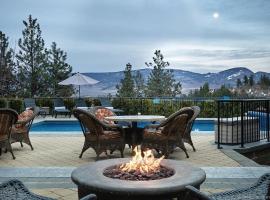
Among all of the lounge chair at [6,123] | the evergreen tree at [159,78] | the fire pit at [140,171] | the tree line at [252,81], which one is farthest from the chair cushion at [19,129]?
the evergreen tree at [159,78]

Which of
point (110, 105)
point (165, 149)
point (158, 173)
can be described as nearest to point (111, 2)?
point (110, 105)

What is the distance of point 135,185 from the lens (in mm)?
2732

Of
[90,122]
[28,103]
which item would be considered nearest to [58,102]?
[28,103]

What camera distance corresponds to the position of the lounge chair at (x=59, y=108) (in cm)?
1542

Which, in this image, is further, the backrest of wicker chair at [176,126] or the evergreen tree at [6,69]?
the evergreen tree at [6,69]

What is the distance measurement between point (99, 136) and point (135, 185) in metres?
3.59

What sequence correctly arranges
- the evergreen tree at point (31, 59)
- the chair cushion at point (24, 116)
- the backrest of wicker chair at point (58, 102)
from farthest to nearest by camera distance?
1. the evergreen tree at point (31, 59)
2. the backrest of wicker chair at point (58, 102)
3. the chair cushion at point (24, 116)

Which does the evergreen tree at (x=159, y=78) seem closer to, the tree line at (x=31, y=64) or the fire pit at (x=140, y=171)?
the tree line at (x=31, y=64)

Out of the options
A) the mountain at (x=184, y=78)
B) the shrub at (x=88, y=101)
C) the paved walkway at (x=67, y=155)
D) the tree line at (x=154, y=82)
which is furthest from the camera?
the tree line at (x=154, y=82)

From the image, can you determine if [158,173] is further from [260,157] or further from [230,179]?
[260,157]

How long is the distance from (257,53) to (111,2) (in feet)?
30.0

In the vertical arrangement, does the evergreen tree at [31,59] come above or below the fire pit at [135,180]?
above

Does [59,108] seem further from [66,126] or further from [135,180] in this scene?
[135,180]

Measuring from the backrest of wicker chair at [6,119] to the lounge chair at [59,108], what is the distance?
357 inches
